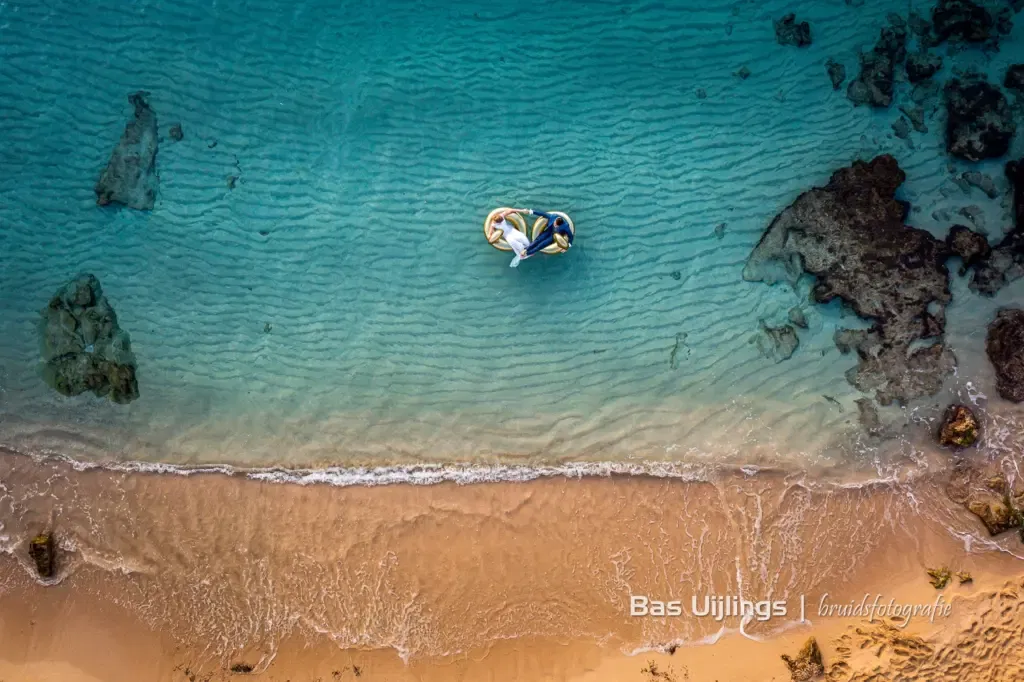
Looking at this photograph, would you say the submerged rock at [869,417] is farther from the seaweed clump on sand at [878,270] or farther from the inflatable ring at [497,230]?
the inflatable ring at [497,230]

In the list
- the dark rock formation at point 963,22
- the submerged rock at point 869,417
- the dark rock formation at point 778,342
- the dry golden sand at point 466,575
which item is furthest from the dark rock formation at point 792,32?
the dry golden sand at point 466,575

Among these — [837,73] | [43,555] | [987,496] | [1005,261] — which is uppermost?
[837,73]

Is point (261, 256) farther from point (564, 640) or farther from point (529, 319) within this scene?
point (564, 640)

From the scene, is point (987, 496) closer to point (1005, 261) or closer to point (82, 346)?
point (1005, 261)

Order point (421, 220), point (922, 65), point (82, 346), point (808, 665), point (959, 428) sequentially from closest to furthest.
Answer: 1. point (808, 665)
2. point (959, 428)
3. point (922, 65)
4. point (82, 346)
5. point (421, 220)

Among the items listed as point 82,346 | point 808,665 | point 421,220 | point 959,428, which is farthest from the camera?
point 421,220

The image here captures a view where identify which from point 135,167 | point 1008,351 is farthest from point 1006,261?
point 135,167

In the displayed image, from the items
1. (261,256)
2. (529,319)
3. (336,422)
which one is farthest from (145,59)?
(529,319)

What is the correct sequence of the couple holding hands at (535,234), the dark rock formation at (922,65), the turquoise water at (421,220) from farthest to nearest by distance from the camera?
the turquoise water at (421,220)
the dark rock formation at (922,65)
the couple holding hands at (535,234)
